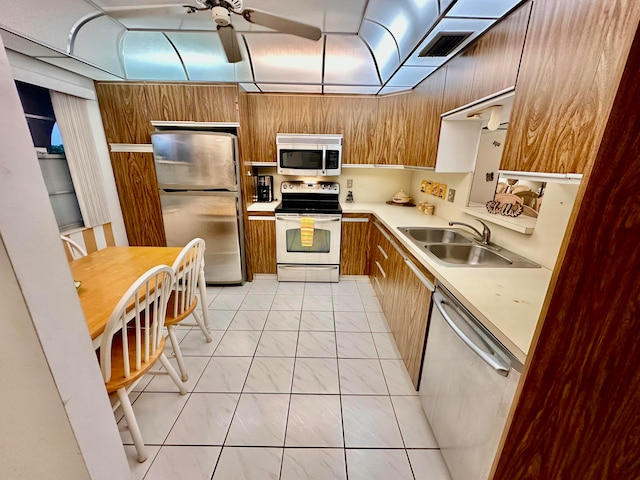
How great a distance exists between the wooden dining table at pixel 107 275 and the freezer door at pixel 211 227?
2.66 ft

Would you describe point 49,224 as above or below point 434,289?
above

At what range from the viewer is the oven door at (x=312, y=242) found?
2.84 m

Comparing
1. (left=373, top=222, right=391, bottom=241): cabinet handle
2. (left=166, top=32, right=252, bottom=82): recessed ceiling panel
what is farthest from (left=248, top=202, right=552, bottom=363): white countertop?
(left=166, top=32, right=252, bottom=82): recessed ceiling panel

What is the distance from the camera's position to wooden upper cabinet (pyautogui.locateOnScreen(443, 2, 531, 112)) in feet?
3.71

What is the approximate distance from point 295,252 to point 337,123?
5.31 feet

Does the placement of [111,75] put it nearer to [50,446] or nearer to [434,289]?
[50,446]

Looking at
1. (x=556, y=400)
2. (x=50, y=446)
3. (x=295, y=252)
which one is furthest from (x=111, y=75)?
(x=556, y=400)

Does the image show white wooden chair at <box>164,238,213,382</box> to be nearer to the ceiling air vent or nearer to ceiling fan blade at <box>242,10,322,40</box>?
ceiling fan blade at <box>242,10,322,40</box>

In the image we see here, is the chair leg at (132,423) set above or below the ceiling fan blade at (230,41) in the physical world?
below

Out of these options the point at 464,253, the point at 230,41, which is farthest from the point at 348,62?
the point at 464,253

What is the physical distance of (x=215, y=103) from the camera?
8.27ft

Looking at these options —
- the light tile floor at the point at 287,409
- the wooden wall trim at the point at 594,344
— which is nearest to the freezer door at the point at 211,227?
the light tile floor at the point at 287,409

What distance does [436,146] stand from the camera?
2.06 meters

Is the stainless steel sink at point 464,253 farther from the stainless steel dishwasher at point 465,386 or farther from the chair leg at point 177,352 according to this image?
the chair leg at point 177,352
